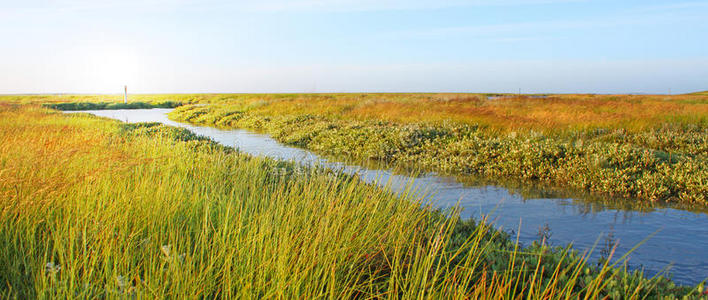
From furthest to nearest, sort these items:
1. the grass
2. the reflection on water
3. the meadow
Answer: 1. the meadow
2. the reflection on water
3. the grass

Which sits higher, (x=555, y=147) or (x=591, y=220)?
(x=555, y=147)

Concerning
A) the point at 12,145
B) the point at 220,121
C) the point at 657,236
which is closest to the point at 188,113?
the point at 220,121

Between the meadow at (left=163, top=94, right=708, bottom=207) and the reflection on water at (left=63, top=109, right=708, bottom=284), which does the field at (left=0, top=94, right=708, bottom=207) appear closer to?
the meadow at (left=163, top=94, right=708, bottom=207)

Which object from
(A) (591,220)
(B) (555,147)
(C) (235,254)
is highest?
(B) (555,147)

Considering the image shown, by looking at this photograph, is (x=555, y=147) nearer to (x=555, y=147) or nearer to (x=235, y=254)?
(x=555, y=147)

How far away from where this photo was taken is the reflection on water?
567 centimetres

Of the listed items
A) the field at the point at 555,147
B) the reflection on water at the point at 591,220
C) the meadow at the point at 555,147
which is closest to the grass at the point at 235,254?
the reflection on water at the point at 591,220

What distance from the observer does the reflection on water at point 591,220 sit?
5672 mm

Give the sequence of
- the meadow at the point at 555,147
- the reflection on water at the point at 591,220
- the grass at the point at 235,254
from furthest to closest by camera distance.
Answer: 1. the meadow at the point at 555,147
2. the reflection on water at the point at 591,220
3. the grass at the point at 235,254

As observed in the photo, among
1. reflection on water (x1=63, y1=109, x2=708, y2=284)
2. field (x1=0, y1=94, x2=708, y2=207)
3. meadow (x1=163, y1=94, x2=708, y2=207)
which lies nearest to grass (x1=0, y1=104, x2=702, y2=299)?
reflection on water (x1=63, y1=109, x2=708, y2=284)

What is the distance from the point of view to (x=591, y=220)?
7.31 metres

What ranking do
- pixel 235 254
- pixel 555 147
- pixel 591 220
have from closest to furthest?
pixel 235 254, pixel 591 220, pixel 555 147

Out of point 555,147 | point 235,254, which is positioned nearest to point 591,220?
point 555,147

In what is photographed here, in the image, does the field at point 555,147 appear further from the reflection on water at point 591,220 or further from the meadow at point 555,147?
the reflection on water at point 591,220
